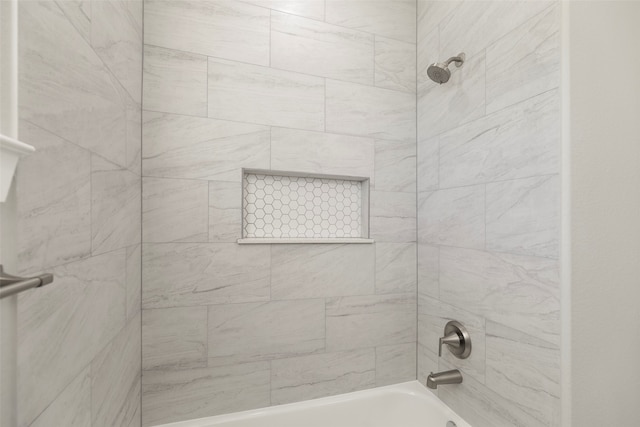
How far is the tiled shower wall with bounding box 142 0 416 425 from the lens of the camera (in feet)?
4.09

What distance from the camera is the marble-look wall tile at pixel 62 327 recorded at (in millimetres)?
514

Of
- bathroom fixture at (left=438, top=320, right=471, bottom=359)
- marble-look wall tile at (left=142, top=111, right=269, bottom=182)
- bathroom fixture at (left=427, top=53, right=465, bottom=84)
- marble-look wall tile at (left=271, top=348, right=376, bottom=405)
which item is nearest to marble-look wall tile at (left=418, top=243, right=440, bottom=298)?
bathroom fixture at (left=438, top=320, right=471, bottom=359)

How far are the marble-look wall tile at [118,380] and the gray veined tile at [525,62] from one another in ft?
5.22

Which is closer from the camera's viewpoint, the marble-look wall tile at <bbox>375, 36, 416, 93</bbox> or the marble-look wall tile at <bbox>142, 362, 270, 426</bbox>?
the marble-look wall tile at <bbox>142, 362, 270, 426</bbox>

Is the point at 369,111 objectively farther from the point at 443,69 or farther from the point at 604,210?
the point at 604,210

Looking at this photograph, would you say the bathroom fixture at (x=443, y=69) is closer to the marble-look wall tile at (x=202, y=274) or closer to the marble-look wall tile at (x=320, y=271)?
the marble-look wall tile at (x=320, y=271)

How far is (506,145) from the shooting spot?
1.09 metres

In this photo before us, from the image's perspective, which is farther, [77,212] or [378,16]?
[378,16]

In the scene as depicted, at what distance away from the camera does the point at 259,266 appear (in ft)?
4.43

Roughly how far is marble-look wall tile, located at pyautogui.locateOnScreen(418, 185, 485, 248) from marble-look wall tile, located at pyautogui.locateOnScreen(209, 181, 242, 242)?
0.95 metres

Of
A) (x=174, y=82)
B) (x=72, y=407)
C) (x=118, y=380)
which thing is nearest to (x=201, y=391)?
(x=118, y=380)

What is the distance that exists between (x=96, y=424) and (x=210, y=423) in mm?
604

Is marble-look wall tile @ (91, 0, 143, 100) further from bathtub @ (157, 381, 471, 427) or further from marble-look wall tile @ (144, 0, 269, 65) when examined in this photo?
bathtub @ (157, 381, 471, 427)

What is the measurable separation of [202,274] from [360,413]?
104 cm
